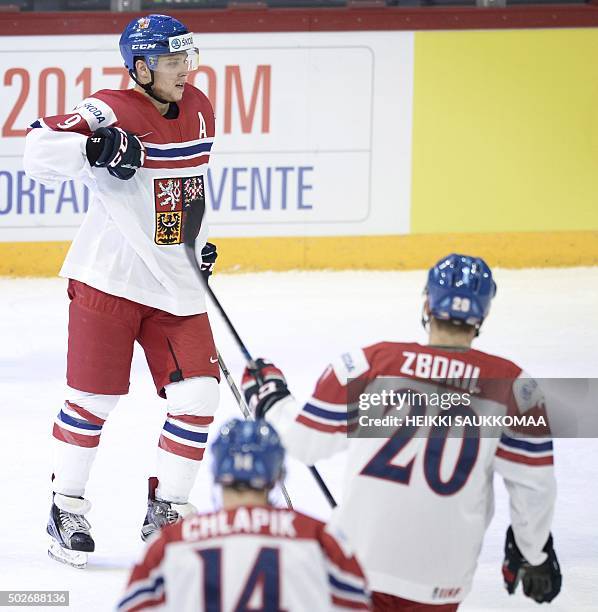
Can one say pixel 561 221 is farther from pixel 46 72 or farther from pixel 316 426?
pixel 316 426

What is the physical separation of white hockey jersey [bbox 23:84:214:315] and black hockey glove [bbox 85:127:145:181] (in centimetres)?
9

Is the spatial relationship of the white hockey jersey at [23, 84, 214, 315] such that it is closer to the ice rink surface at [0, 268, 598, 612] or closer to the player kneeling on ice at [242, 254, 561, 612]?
the ice rink surface at [0, 268, 598, 612]

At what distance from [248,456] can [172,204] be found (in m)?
1.87

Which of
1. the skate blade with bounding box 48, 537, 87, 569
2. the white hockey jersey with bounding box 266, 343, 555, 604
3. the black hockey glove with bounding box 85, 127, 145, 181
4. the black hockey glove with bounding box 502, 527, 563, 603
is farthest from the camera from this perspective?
the skate blade with bounding box 48, 537, 87, 569

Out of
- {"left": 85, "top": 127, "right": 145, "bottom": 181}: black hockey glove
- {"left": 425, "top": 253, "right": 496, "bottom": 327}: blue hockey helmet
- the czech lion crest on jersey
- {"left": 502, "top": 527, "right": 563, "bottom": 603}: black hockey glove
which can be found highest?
{"left": 85, "top": 127, "right": 145, "bottom": 181}: black hockey glove

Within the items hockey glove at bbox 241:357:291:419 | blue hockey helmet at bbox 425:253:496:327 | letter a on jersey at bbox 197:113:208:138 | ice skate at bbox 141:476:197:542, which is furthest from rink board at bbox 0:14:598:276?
blue hockey helmet at bbox 425:253:496:327

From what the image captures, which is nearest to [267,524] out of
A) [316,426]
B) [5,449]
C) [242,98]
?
[316,426]

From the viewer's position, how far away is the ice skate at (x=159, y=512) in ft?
12.6

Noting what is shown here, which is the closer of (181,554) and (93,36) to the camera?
(181,554)

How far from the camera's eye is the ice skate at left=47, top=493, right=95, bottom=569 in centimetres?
376

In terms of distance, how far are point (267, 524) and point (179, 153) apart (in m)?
2.00

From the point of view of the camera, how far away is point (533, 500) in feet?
8.51

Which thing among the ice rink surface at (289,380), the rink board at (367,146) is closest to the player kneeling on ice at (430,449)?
the ice rink surface at (289,380)

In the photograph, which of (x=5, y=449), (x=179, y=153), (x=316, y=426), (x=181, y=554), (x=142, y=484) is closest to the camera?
(x=181, y=554)
